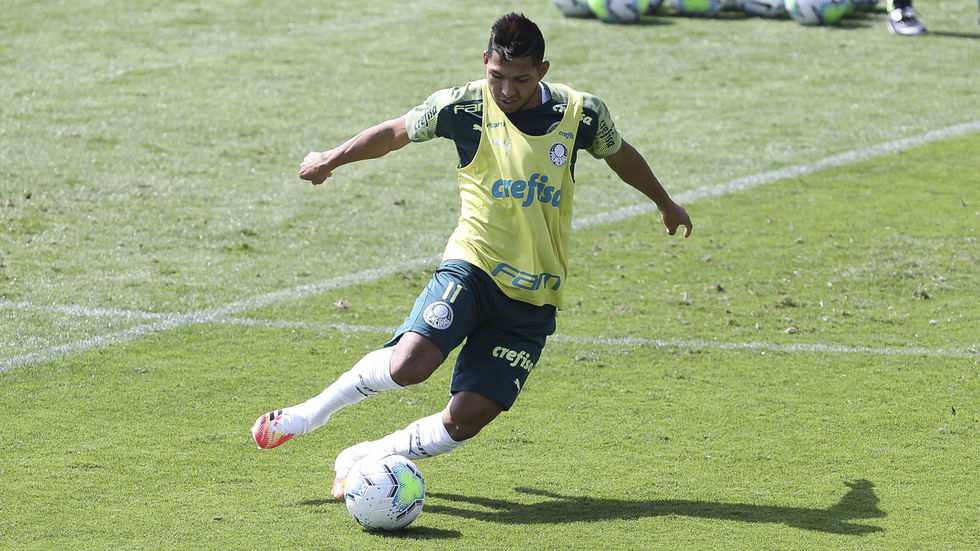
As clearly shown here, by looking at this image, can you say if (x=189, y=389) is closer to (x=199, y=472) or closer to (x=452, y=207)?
(x=199, y=472)

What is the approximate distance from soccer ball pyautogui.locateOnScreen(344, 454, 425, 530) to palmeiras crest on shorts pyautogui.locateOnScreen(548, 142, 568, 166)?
1.42 metres

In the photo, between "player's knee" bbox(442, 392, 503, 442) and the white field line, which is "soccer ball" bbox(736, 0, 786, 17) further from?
"player's knee" bbox(442, 392, 503, 442)

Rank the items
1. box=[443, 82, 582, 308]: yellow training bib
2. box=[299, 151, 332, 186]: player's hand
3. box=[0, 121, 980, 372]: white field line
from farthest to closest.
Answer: box=[0, 121, 980, 372]: white field line < box=[299, 151, 332, 186]: player's hand < box=[443, 82, 582, 308]: yellow training bib

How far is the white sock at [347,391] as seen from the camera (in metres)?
5.46

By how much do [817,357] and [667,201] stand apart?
2.17 m

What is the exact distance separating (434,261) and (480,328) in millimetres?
3894

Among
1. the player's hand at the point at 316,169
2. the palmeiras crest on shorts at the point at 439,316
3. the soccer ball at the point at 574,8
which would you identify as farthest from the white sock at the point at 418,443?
the soccer ball at the point at 574,8

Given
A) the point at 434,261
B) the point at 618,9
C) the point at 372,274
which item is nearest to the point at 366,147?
Answer: the point at 372,274

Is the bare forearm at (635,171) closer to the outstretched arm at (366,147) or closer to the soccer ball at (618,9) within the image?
the outstretched arm at (366,147)

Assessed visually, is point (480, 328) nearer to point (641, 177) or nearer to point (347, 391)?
point (347, 391)

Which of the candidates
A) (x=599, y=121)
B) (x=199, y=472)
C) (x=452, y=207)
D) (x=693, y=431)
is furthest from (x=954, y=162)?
(x=199, y=472)

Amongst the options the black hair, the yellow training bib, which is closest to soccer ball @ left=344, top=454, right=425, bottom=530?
the yellow training bib

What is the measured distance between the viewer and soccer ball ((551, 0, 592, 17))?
17.0 meters

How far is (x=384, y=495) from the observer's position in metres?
5.11
